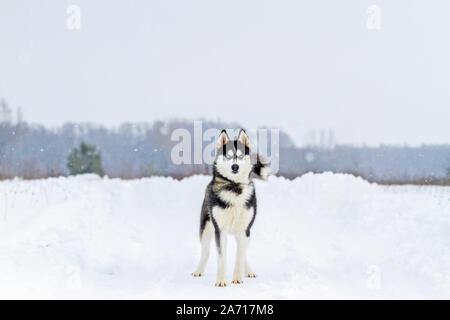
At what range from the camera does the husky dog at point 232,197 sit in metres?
6.53

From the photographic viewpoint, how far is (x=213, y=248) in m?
9.12

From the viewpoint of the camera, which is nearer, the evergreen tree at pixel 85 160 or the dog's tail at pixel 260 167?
the dog's tail at pixel 260 167

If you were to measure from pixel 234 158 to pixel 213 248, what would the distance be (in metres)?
3.16

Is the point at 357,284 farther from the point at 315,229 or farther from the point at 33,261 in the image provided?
the point at 33,261

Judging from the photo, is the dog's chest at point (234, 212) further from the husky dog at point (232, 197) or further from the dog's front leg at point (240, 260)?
the dog's front leg at point (240, 260)

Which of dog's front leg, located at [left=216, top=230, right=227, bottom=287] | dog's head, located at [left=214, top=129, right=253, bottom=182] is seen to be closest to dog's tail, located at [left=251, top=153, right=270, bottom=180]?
dog's head, located at [left=214, top=129, right=253, bottom=182]

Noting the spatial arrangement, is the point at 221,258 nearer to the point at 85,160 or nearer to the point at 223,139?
the point at 223,139

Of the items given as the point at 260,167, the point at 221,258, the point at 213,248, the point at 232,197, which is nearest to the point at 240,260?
the point at 221,258

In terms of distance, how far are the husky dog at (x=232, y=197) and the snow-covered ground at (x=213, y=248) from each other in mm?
452

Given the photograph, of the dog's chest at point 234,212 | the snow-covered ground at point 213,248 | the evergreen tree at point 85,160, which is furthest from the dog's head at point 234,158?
the evergreen tree at point 85,160

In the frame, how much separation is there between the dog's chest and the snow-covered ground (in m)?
0.83

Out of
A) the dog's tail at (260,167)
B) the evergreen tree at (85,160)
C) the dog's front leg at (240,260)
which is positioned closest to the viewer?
the dog's front leg at (240,260)

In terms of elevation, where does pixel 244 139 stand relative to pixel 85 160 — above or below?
above

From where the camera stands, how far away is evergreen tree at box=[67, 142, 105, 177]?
66.5 feet
